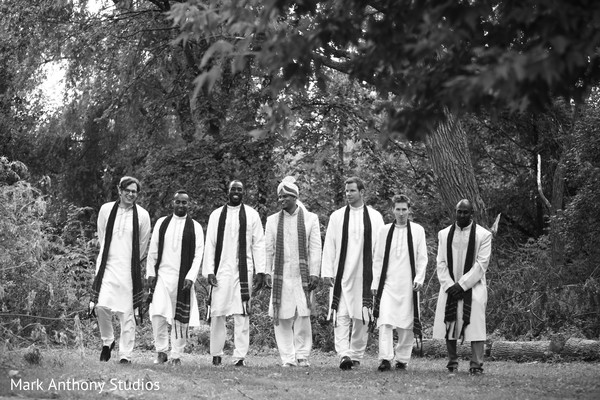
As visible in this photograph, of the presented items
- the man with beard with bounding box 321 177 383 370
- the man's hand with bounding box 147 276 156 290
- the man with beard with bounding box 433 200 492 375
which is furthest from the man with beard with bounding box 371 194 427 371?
the man's hand with bounding box 147 276 156 290

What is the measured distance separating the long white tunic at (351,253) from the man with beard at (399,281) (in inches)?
12.2

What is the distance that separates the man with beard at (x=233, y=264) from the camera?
13109 mm

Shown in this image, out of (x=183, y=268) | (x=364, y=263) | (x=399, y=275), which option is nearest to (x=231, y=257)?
(x=183, y=268)

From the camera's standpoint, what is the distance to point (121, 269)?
12617 mm

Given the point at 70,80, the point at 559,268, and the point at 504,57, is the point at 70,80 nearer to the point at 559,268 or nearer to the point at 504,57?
the point at 559,268

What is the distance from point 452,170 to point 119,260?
6009 millimetres

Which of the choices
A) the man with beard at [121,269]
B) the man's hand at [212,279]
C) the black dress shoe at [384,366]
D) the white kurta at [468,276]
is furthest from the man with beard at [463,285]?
the man with beard at [121,269]

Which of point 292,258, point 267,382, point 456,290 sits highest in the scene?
point 292,258

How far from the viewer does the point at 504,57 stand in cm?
566

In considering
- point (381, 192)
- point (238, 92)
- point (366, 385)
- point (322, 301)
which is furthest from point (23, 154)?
point (366, 385)

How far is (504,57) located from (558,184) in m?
19.1

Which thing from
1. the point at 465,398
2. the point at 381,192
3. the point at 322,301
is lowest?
the point at 465,398

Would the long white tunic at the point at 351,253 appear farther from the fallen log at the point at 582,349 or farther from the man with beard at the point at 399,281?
the fallen log at the point at 582,349

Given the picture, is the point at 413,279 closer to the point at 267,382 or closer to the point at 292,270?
the point at 292,270
